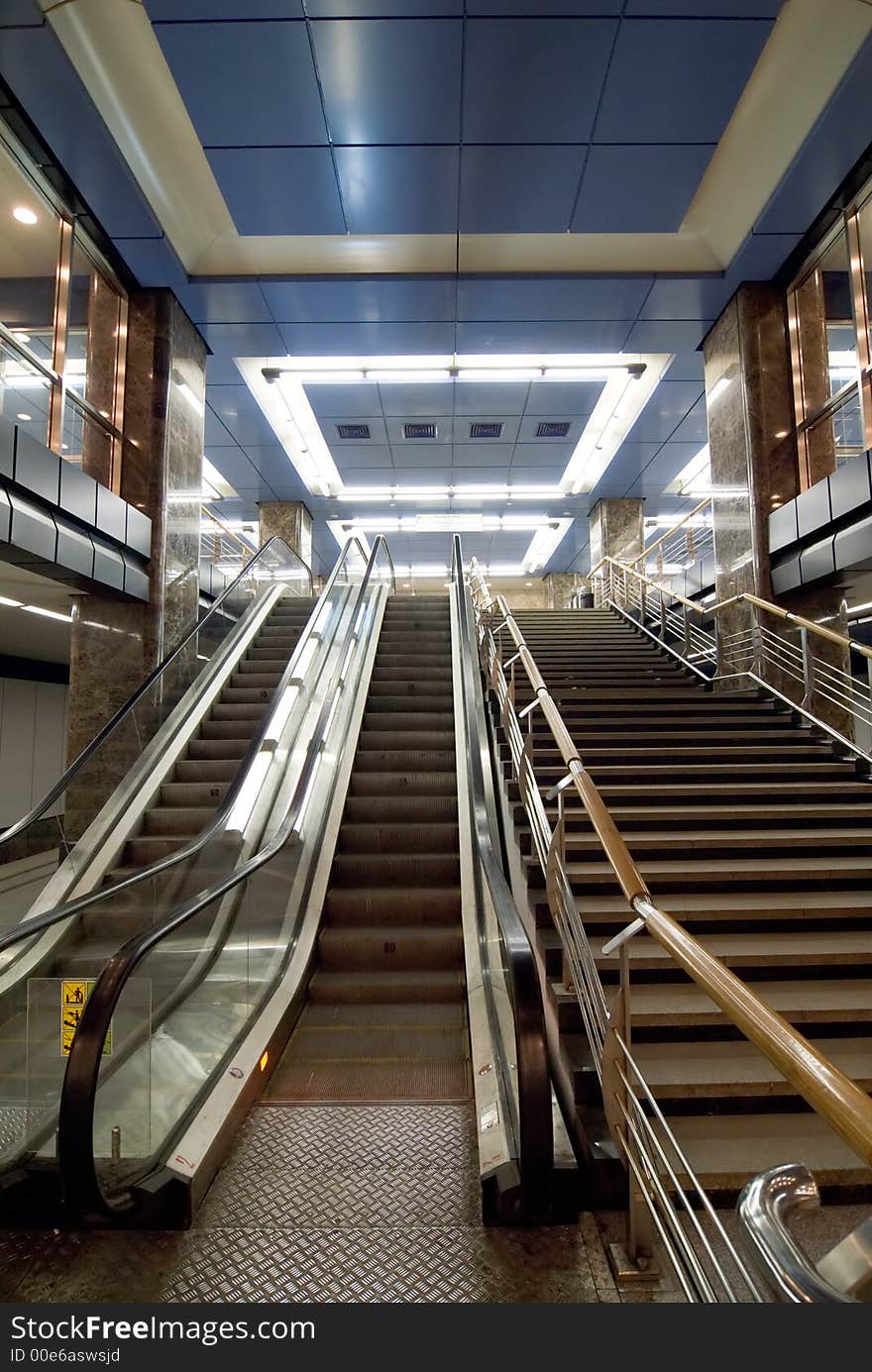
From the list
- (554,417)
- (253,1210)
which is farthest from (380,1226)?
(554,417)

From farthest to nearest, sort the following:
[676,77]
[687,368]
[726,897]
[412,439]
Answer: [412,439] < [687,368] < [676,77] < [726,897]

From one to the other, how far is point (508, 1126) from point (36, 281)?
9.28 meters

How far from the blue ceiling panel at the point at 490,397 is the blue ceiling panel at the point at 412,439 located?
1.86 ft

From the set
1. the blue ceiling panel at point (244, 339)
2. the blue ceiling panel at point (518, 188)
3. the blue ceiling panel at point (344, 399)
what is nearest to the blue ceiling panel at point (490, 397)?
the blue ceiling panel at point (344, 399)

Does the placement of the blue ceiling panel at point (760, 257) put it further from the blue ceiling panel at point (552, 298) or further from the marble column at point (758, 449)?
the blue ceiling panel at point (552, 298)

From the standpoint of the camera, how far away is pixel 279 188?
22.4 ft

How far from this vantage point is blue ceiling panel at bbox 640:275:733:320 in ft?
26.2

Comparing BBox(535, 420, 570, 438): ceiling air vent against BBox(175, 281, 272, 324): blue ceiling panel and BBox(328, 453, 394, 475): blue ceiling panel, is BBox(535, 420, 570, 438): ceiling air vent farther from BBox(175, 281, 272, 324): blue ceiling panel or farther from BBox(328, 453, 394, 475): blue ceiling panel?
BBox(175, 281, 272, 324): blue ceiling panel

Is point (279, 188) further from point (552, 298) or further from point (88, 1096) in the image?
point (88, 1096)

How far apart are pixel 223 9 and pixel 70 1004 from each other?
256 inches

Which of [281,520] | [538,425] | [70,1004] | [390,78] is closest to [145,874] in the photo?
[70,1004]

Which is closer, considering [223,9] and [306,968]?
[306,968]

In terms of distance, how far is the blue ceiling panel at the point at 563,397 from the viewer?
414 inches

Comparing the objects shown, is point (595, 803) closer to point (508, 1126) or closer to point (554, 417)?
point (508, 1126)
